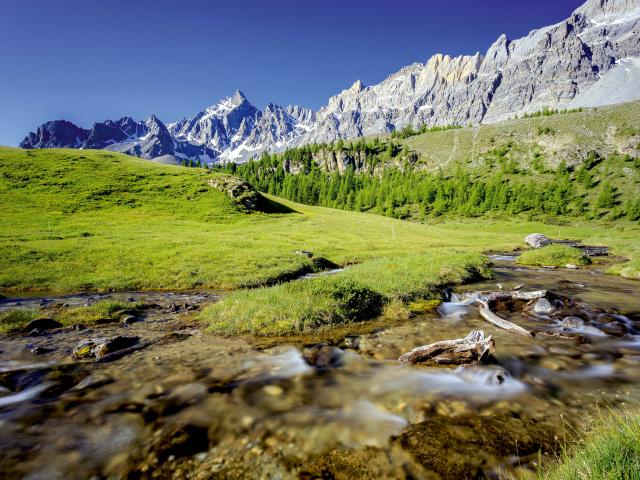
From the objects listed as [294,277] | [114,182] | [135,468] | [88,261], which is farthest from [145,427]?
[114,182]

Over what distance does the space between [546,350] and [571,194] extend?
6173 inches

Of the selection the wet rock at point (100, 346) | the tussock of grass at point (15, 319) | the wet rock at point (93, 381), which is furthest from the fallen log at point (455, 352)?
the tussock of grass at point (15, 319)

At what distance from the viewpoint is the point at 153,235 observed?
4041cm

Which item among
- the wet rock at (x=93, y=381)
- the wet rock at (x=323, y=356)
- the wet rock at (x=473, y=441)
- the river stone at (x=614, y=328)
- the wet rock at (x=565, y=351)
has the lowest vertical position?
the wet rock at (x=93, y=381)

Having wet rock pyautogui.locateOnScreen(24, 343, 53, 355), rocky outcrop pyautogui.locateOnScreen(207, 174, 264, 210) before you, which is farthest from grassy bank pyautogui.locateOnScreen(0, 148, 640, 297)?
wet rock pyautogui.locateOnScreen(24, 343, 53, 355)

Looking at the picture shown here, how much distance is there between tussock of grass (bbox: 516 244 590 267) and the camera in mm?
32938

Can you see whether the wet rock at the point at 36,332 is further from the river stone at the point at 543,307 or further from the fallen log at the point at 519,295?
the river stone at the point at 543,307

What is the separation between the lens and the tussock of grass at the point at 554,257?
1297 inches

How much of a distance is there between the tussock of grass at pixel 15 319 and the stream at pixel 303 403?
3.53 feet

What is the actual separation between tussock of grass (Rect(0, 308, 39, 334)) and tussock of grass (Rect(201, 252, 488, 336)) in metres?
7.47

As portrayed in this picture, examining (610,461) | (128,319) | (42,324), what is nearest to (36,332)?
(42,324)

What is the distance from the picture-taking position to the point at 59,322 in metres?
14.1

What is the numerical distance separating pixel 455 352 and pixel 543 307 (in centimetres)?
869

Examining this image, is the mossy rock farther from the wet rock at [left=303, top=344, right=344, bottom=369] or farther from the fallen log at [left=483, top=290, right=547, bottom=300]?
the wet rock at [left=303, top=344, right=344, bottom=369]
